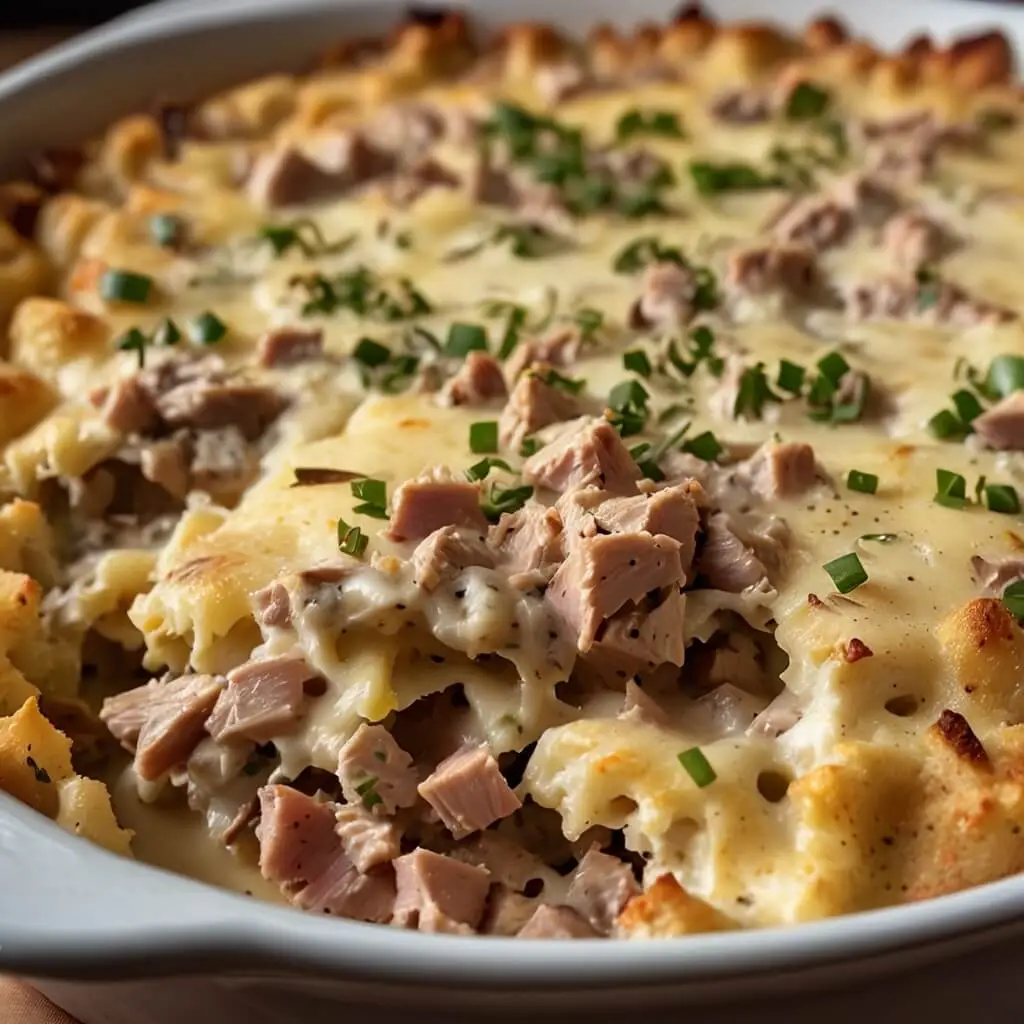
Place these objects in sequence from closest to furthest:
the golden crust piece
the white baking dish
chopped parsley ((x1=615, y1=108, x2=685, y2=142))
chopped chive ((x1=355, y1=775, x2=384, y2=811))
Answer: the white baking dish, the golden crust piece, chopped chive ((x1=355, y1=775, x2=384, y2=811)), chopped parsley ((x1=615, y1=108, x2=685, y2=142))

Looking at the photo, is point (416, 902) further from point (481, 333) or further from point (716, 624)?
point (481, 333)

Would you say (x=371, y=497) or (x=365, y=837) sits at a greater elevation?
(x=371, y=497)

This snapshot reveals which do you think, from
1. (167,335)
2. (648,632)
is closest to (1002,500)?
(648,632)

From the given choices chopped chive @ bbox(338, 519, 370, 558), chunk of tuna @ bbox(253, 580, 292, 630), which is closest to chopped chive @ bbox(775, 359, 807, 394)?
chopped chive @ bbox(338, 519, 370, 558)

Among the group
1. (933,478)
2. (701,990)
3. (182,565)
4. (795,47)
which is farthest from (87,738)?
(795,47)

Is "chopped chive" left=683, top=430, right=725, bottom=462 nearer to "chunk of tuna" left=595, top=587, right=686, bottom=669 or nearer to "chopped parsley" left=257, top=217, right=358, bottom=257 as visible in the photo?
"chunk of tuna" left=595, top=587, right=686, bottom=669

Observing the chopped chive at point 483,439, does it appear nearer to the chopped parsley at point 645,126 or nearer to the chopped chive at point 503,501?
the chopped chive at point 503,501

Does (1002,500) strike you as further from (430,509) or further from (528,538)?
(430,509)
